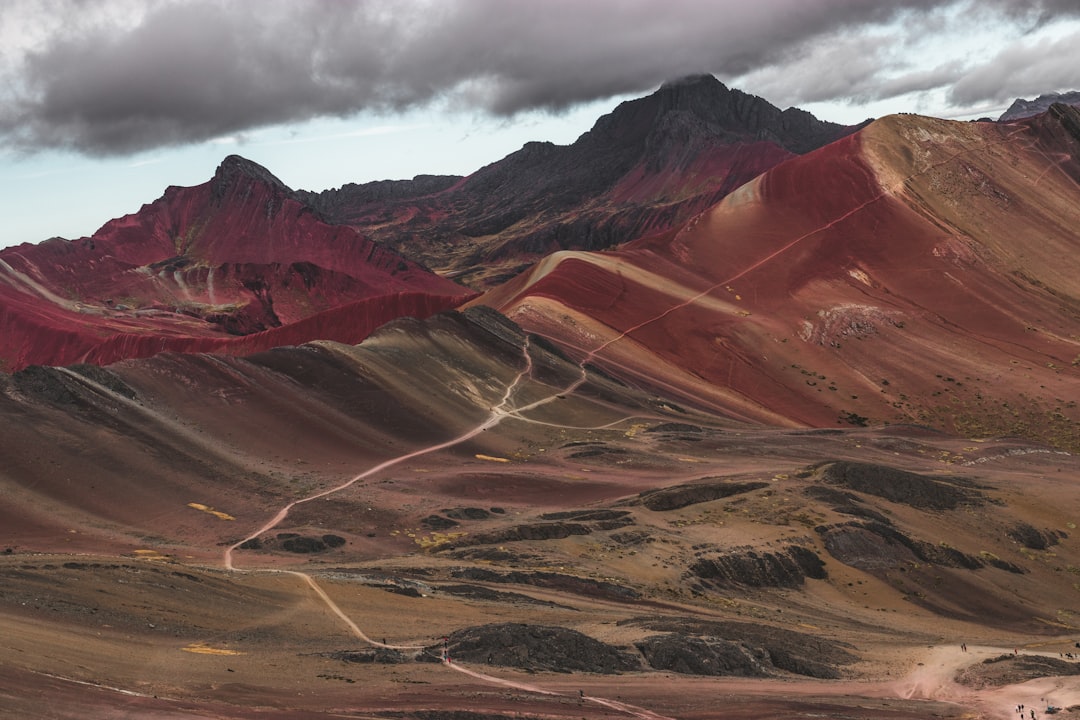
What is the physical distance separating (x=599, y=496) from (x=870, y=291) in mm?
84062

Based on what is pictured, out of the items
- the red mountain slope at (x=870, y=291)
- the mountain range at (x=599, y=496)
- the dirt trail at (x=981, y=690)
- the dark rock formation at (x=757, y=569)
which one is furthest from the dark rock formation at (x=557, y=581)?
the red mountain slope at (x=870, y=291)

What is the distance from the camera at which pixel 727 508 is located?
209 feet

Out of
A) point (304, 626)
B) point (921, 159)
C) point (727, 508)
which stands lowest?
point (727, 508)

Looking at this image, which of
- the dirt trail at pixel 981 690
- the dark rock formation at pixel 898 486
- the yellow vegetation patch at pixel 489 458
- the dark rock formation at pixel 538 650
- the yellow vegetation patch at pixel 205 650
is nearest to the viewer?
the dirt trail at pixel 981 690

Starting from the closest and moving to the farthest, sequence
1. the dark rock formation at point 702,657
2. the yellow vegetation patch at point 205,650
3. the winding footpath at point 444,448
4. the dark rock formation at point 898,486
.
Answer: the winding footpath at point 444,448 < the yellow vegetation patch at point 205,650 < the dark rock formation at point 702,657 < the dark rock formation at point 898,486

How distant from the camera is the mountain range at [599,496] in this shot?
32.2 m

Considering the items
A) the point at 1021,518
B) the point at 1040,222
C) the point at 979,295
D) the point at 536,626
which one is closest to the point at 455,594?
the point at 536,626

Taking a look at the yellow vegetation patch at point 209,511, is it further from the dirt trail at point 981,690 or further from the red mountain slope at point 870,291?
the red mountain slope at point 870,291

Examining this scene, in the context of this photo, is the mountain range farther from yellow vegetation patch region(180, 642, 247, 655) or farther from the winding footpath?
the winding footpath

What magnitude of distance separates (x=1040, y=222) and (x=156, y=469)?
13965cm

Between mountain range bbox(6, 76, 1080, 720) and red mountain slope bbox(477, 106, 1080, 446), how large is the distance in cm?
58

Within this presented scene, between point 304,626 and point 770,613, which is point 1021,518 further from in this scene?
point 304,626

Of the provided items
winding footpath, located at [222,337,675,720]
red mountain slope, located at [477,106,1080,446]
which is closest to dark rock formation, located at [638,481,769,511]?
winding footpath, located at [222,337,675,720]

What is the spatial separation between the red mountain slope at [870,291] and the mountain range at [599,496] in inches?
23.0
